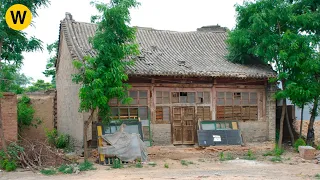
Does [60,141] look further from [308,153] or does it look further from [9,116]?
[308,153]

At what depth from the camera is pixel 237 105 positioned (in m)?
17.8

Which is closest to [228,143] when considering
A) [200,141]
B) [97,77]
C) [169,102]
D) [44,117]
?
[200,141]

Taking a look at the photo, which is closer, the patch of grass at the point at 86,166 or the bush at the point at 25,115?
the patch of grass at the point at 86,166

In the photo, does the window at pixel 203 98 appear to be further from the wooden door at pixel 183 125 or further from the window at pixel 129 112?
the window at pixel 129 112

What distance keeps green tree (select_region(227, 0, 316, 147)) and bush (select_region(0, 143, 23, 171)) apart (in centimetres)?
975

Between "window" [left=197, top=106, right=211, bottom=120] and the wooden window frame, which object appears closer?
"window" [left=197, top=106, right=211, bottom=120]

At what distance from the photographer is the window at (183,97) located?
55.4ft

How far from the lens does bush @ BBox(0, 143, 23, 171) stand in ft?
40.9

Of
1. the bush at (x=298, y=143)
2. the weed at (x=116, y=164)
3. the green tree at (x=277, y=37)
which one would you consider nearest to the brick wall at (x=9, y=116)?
the weed at (x=116, y=164)

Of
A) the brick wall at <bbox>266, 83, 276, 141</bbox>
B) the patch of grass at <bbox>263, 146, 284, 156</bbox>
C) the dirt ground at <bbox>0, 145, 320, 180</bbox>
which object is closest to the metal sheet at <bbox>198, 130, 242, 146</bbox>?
the dirt ground at <bbox>0, 145, 320, 180</bbox>

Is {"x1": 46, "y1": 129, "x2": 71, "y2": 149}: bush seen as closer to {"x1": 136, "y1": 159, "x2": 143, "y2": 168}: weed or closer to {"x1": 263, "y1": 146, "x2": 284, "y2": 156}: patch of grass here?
{"x1": 136, "y1": 159, "x2": 143, "y2": 168}: weed

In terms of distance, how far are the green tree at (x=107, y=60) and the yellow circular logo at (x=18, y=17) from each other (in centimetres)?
201

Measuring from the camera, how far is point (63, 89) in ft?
63.5

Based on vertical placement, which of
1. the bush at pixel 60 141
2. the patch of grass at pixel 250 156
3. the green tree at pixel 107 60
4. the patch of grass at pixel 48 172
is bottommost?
the patch of grass at pixel 250 156
